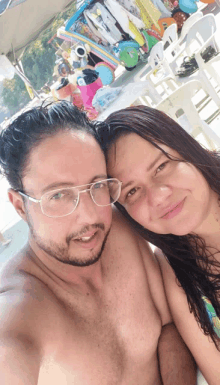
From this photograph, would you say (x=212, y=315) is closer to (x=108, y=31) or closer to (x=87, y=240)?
(x=87, y=240)

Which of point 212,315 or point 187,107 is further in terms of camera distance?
point 187,107

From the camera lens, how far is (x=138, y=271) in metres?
1.57

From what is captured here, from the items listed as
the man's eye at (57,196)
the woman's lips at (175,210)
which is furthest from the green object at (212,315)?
the man's eye at (57,196)

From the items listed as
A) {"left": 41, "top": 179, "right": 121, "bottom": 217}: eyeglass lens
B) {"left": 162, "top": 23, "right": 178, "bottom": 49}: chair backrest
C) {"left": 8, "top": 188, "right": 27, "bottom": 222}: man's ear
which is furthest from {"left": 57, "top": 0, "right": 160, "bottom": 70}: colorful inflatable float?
{"left": 41, "top": 179, "right": 121, "bottom": 217}: eyeglass lens

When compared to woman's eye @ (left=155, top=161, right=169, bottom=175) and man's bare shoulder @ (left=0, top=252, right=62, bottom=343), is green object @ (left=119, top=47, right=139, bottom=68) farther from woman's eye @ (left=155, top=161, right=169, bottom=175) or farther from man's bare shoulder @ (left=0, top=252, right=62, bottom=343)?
man's bare shoulder @ (left=0, top=252, right=62, bottom=343)

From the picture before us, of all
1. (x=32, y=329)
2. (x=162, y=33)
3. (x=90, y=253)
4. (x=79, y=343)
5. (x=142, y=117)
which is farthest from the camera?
(x=162, y=33)

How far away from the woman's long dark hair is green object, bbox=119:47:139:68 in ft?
21.5

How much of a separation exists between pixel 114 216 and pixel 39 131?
619mm

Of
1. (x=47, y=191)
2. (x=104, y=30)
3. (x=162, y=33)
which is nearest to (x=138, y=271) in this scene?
(x=47, y=191)

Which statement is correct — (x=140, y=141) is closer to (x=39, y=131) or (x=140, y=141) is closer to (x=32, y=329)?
(x=39, y=131)

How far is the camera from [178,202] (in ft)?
4.37

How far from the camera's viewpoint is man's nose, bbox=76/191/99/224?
1.31 metres

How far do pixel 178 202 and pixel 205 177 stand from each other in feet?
0.86

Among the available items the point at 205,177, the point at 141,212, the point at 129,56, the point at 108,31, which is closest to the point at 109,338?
the point at 141,212
